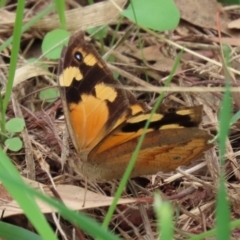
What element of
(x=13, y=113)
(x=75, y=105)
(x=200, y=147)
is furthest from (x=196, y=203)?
(x=13, y=113)

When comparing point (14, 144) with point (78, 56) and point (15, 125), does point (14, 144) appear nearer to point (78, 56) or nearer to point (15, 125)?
point (15, 125)

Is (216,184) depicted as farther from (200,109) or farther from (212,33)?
(212,33)

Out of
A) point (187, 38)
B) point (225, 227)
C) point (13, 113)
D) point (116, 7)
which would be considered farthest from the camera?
point (187, 38)

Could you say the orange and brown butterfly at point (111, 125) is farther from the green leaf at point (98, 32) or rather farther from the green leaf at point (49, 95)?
the green leaf at point (98, 32)

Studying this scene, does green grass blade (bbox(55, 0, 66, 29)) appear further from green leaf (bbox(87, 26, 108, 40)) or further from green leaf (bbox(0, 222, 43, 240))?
green leaf (bbox(0, 222, 43, 240))

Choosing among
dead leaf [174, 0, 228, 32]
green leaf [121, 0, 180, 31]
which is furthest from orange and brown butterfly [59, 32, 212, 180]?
dead leaf [174, 0, 228, 32]
